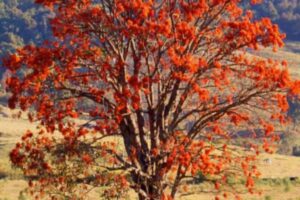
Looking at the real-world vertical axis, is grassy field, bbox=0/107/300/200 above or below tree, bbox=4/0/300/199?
below

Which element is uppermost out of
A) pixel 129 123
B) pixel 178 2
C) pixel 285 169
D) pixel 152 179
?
pixel 178 2

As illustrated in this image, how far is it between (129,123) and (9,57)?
Result: 4.30 metres

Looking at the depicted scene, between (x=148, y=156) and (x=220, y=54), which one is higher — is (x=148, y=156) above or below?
below

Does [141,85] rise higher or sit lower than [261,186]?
higher

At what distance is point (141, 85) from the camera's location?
1873 cm

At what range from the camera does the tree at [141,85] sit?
1870 centimetres

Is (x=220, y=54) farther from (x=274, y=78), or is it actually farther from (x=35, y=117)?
(x=35, y=117)

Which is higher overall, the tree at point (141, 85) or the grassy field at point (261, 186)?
the tree at point (141, 85)

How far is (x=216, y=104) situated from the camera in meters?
20.0

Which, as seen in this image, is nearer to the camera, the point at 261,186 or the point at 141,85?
the point at 141,85

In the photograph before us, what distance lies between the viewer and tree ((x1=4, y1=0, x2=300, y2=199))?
18703 millimetres

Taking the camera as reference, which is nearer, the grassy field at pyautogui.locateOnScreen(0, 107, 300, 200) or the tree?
the tree

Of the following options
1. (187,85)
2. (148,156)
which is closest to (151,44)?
(187,85)

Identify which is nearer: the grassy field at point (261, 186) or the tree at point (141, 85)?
the tree at point (141, 85)
